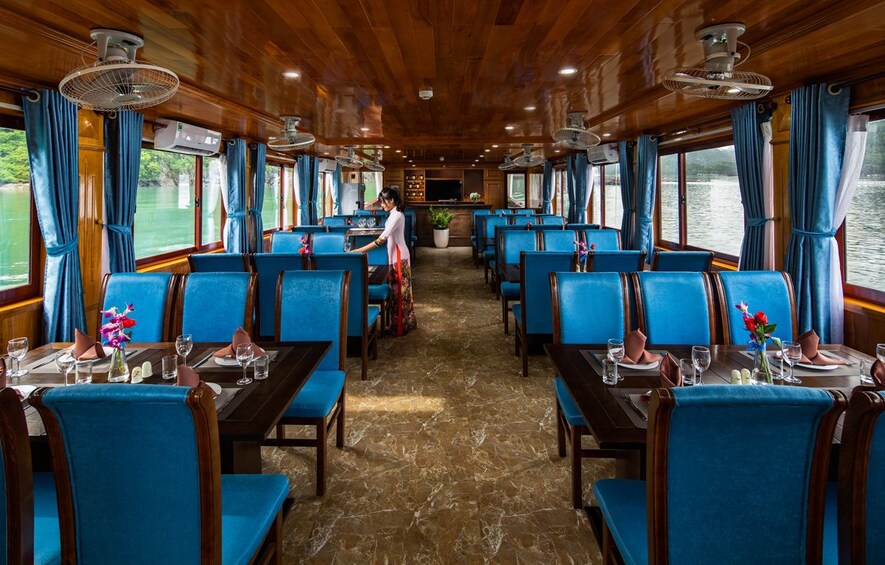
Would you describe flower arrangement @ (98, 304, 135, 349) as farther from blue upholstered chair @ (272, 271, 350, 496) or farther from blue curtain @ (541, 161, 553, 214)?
blue curtain @ (541, 161, 553, 214)

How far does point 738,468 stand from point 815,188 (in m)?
3.25

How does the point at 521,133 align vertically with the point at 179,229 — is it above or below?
above

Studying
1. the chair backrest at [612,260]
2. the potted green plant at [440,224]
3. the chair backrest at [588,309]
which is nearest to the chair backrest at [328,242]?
the chair backrest at [612,260]

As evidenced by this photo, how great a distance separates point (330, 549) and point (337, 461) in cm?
63

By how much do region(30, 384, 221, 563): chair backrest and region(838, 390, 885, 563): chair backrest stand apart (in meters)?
1.23

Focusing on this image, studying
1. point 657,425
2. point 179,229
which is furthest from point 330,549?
point 179,229

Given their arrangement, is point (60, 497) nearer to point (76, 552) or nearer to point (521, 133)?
point (76, 552)

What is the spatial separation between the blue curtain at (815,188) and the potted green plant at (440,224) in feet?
27.8

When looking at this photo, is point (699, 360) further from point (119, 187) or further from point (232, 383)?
point (119, 187)

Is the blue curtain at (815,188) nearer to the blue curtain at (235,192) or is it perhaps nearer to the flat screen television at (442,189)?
the blue curtain at (235,192)

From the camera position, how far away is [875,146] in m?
3.38

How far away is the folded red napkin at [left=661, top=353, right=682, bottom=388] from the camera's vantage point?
1.49 metres

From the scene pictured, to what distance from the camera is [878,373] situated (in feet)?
5.14

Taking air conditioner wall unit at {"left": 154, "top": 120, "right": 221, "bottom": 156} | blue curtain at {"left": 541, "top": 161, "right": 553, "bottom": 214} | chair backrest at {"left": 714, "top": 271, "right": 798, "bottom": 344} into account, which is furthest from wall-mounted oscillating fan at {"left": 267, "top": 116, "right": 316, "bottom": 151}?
blue curtain at {"left": 541, "top": 161, "right": 553, "bottom": 214}
